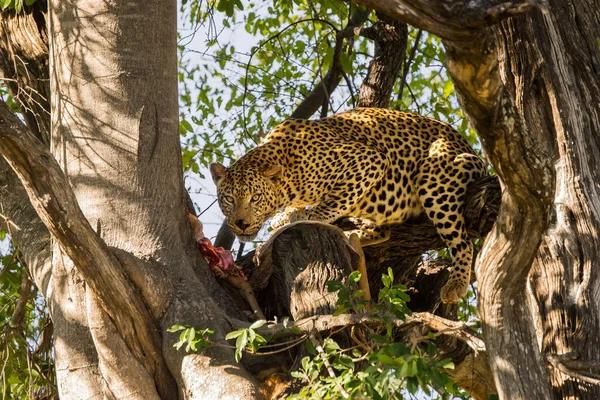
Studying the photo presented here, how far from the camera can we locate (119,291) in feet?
16.0

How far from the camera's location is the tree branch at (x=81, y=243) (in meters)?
4.06

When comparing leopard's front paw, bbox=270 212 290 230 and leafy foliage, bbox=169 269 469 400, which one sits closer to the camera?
leafy foliage, bbox=169 269 469 400

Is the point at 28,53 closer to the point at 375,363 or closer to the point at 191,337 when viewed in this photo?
the point at 191,337

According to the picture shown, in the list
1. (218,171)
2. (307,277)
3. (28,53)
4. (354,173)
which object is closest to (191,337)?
(307,277)

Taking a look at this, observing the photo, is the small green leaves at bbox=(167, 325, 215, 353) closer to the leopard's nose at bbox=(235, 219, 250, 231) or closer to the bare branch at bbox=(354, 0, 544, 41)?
the bare branch at bbox=(354, 0, 544, 41)

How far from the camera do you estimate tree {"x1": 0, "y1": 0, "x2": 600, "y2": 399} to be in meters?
4.25

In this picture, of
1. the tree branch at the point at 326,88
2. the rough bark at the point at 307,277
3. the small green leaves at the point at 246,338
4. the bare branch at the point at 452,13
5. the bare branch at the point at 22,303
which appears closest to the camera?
the bare branch at the point at 452,13

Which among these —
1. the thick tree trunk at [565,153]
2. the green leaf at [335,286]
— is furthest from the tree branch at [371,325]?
the thick tree trunk at [565,153]

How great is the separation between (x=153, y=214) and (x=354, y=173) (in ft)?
8.00

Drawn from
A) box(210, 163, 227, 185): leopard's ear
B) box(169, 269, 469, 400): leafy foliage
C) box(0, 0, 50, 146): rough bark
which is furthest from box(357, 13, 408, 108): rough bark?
box(169, 269, 469, 400): leafy foliage

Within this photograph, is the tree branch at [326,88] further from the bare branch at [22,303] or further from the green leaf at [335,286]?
the green leaf at [335,286]

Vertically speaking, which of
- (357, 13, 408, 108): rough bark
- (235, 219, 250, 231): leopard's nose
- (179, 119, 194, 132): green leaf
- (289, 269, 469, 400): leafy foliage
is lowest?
(289, 269, 469, 400): leafy foliage

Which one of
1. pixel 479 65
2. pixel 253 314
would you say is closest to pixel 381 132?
pixel 253 314

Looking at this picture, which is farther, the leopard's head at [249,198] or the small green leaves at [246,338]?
the leopard's head at [249,198]
